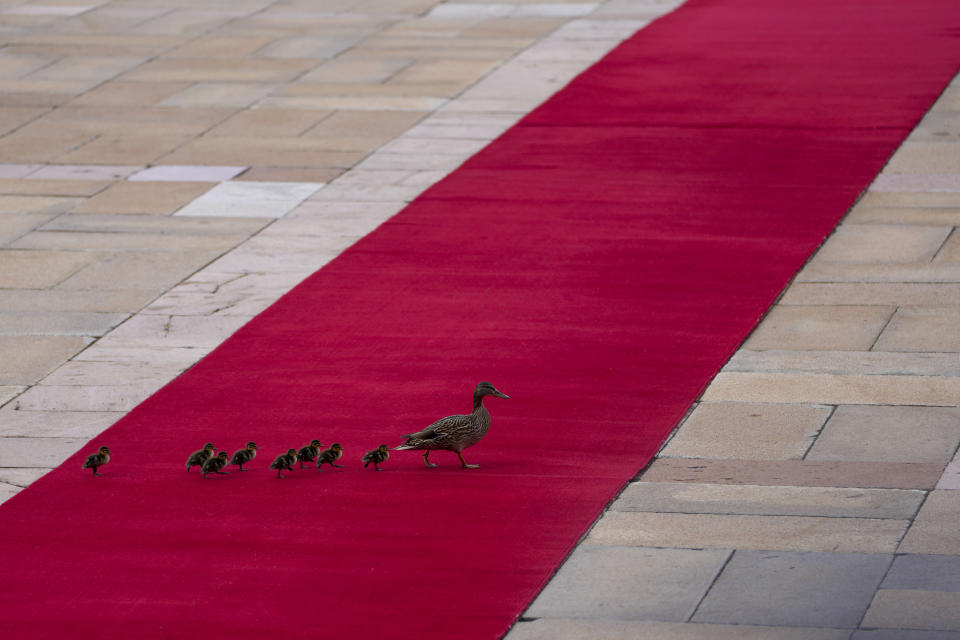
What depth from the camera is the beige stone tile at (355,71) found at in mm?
23328

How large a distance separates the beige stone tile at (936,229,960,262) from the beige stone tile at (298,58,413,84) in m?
9.41

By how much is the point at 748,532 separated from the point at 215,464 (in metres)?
3.34

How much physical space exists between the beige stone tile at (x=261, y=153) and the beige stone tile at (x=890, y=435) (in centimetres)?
873

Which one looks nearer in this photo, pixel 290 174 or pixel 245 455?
pixel 245 455

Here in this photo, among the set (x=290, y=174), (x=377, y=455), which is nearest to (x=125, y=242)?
(x=290, y=174)

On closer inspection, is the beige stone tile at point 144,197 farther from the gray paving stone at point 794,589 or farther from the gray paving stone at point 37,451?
the gray paving stone at point 794,589

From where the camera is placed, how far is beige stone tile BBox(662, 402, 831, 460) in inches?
444

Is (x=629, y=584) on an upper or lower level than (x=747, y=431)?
upper

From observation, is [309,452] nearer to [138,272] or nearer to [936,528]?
[936,528]

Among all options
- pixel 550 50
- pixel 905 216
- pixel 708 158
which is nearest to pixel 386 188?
pixel 708 158

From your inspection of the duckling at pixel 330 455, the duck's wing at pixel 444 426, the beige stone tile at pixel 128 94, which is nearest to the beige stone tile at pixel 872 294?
the duck's wing at pixel 444 426

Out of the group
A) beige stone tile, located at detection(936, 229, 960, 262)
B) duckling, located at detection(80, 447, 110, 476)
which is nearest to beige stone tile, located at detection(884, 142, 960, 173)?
beige stone tile, located at detection(936, 229, 960, 262)

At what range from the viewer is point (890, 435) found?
1146 cm

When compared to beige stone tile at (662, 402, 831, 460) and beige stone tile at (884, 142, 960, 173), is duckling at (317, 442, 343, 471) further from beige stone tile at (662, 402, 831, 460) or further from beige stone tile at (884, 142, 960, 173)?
beige stone tile at (884, 142, 960, 173)
